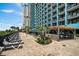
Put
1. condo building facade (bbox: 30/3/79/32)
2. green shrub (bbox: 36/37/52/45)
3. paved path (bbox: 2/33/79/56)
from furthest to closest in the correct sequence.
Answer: condo building facade (bbox: 30/3/79/32), green shrub (bbox: 36/37/52/45), paved path (bbox: 2/33/79/56)

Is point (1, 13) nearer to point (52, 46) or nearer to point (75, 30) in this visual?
point (52, 46)

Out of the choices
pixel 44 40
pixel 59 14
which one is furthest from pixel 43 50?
pixel 59 14

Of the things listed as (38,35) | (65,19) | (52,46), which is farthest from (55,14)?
(52,46)

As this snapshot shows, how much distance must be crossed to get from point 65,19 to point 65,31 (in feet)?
13.1

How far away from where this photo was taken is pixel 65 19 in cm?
1428

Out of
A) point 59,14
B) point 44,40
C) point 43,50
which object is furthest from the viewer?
point 59,14

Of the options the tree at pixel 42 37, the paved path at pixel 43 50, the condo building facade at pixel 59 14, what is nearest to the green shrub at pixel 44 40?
→ the tree at pixel 42 37

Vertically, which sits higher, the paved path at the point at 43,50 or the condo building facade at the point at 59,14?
A: the condo building facade at the point at 59,14

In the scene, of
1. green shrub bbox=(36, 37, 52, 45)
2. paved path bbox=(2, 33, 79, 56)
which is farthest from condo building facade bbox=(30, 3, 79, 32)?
paved path bbox=(2, 33, 79, 56)

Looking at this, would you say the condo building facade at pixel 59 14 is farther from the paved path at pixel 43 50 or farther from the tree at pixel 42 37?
the paved path at pixel 43 50

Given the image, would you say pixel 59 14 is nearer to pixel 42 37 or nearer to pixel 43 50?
pixel 42 37

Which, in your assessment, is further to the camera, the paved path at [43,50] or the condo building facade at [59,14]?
the condo building facade at [59,14]

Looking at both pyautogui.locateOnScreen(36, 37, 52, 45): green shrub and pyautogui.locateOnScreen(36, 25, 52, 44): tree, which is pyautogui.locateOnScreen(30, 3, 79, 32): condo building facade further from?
pyautogui.locateOnScreen(36, 37, 52, 45): green shrub

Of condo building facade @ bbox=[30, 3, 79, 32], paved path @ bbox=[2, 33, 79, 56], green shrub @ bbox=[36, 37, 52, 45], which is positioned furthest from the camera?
condo building facade @ bbox=[30, 3, 79, 32]
